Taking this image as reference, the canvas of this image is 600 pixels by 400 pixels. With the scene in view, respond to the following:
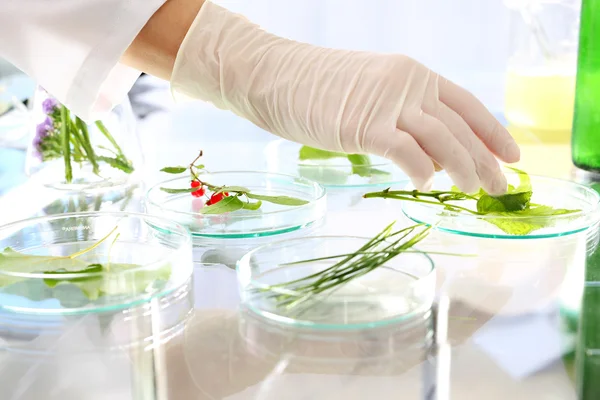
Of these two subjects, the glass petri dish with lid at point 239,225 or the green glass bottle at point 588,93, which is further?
the green glass bottle at point 588,93

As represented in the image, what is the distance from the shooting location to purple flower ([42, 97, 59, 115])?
1.42 metres

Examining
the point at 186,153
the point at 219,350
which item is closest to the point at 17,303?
the point at 219,350

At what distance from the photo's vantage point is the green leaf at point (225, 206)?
114 centimetres

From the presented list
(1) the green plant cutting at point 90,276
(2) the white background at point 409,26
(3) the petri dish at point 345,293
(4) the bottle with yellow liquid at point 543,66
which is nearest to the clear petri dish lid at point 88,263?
(1) the green plant cutting at point 90,276

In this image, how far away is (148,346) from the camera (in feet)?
2.68

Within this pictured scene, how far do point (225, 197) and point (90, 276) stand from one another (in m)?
0.34

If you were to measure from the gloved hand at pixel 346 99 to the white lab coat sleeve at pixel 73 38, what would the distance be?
0.09m

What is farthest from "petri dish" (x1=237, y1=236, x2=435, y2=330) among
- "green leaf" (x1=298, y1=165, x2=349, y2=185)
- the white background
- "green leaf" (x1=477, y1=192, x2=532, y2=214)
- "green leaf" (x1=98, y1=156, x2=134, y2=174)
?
the white background

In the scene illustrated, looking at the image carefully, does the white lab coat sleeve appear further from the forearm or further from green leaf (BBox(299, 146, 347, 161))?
green leaf (BBox(299, 146, 347, 161))

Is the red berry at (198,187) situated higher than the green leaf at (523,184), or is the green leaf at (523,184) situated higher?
the green leaf at (523,184)

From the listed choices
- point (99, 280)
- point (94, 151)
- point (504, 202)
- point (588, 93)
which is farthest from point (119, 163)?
point (588, 93)

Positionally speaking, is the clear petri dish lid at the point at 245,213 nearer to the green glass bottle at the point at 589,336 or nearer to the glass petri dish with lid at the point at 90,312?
the glass petri dish with lid at the point at 90,312

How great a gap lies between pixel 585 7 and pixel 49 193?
1.09m

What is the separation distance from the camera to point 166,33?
114 centimetres
